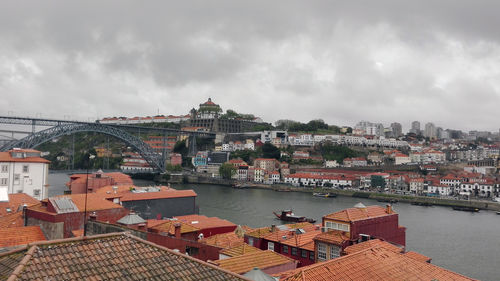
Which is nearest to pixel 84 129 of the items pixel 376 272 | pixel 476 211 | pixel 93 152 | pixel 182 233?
pixel 93 152

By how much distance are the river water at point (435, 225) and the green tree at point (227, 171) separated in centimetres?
1075

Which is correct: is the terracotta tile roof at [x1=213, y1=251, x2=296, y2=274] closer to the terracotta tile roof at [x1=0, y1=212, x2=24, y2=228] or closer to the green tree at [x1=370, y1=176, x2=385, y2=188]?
the terracotta tile roof at [x1=0, y1=212, x2=24, y2=228]

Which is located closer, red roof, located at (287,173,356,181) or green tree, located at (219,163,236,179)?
red roof, located at (287,173,356,181)

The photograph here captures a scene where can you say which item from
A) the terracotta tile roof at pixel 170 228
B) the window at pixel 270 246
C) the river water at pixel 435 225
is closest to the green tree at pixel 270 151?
the river water at pixel 435 225

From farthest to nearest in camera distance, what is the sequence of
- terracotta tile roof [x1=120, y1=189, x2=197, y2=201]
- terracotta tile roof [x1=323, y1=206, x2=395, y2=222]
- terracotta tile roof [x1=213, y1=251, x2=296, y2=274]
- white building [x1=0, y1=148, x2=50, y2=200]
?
white building [x1=0, y1=148, x2=50, y2=200] < terracotta tile roof [x1=120, y1=189, x2=197, y2=201] < terracotta tile roof [x1=323, y1=206, x2=395, y2=222] < terracotta tile roof [x1=213, y1=251, x2=296, y2=274]

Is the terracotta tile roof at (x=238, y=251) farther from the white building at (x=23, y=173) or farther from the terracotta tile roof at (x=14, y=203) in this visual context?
the white building at (x=23, y=173)

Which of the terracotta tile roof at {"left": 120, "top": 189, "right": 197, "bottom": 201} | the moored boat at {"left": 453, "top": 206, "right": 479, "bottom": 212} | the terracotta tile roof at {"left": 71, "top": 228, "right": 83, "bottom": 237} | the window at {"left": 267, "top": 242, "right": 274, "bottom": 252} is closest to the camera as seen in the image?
the terracotta tile roof at {"left": 71, "top": 228, "right": 83, "bottom": 237}

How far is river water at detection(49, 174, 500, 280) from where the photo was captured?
11.0m

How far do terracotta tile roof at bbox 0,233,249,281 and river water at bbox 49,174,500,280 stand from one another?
9.92 metres

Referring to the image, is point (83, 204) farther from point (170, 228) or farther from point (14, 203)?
point (14, 203)

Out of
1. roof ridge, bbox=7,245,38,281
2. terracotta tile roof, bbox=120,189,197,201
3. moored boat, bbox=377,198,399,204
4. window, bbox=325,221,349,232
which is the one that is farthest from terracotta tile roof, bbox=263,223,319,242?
moored boat, bbox=377,198,399,204

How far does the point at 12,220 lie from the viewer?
7.05 m

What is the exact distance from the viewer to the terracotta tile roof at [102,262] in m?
1.75

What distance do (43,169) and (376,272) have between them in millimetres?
11360
